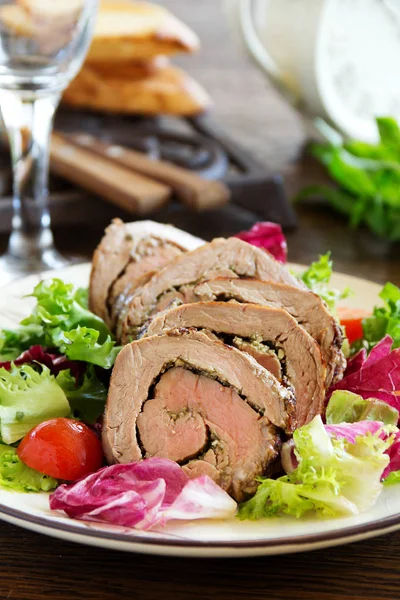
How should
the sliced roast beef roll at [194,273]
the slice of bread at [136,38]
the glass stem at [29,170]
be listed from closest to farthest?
the sliced roast beef roll at [194,273] < the glass stem at [29,170] < the slice of bread at [136,38]

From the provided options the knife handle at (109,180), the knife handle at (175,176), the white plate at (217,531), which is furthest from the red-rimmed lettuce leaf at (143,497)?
the knife handle at (175,176)

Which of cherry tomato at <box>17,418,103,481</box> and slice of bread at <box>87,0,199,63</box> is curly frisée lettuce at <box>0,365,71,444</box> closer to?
cherry tomato at <box>17,418,103,481</box>

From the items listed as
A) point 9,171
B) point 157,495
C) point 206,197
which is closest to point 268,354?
point 157,495

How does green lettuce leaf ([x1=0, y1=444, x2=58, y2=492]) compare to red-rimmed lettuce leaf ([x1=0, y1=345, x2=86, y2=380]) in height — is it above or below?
above

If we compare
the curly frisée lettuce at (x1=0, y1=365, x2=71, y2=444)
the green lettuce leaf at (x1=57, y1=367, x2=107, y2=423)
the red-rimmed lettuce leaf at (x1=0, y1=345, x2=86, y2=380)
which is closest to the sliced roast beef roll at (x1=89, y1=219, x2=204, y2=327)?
the red-rimmed lettuce leaf at (x1=0, y1=345, x2=86, y2=380)

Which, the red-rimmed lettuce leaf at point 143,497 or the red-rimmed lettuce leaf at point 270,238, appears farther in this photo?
the red-rimmed lettuce leaf at point 270,238

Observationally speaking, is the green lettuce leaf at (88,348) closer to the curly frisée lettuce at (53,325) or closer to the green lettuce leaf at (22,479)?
the curly frisée lettuce at (53,325)
